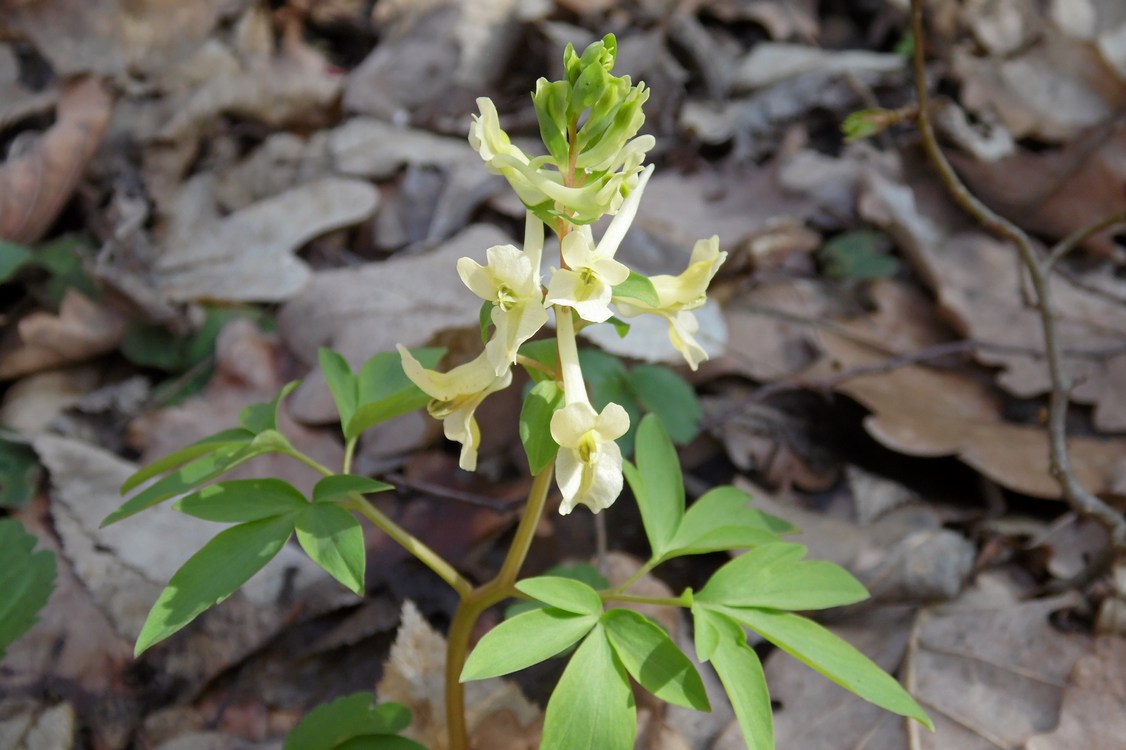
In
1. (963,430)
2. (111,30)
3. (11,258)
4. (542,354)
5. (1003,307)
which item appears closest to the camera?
(542,354)

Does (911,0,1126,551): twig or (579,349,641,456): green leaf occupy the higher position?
(911,0,1126,551): twig

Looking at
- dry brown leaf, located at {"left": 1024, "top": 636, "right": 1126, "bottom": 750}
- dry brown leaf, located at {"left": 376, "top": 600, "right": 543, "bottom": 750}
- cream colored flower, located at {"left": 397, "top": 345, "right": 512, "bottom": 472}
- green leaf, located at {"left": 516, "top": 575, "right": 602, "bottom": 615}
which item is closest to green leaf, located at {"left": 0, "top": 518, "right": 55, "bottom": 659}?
dry brown leaf, located at {"left": 376, "top": 600, "right": 543, "bottom": 750}

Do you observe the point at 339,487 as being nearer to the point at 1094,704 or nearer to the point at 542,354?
the point at 542,354

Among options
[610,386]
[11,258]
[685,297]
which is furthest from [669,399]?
A: [11,258]

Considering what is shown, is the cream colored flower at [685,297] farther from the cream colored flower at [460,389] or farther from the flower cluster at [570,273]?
the cream colored flower at [460,389]

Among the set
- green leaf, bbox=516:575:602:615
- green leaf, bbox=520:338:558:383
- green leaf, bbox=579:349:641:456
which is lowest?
green leaf, bbox=579:349:641:456

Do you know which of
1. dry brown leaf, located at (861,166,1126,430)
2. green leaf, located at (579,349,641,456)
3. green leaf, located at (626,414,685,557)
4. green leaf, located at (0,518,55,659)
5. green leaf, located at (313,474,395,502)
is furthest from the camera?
dry brown leaf, located at (861,166,1126,430)

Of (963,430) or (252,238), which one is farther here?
(252,238)

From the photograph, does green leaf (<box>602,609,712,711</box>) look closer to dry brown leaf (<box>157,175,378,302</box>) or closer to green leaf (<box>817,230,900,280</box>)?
dry brown leaf (<box>157,175,378,302</box>)
